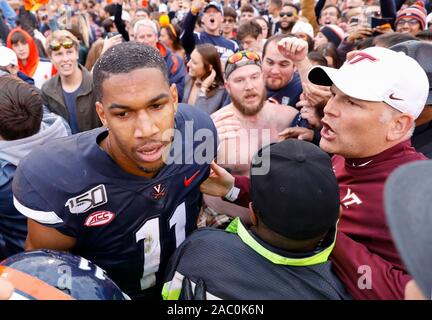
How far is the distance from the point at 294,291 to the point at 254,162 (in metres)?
0.55

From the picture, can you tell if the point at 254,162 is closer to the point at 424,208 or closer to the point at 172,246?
the point at 172,246

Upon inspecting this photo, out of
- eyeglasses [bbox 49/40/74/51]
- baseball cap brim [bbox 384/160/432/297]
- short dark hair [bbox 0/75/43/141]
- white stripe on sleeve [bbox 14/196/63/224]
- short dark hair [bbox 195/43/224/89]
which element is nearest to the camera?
baseball cap brim [bbox 384/160/432/297]

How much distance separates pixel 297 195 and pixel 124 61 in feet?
3.05

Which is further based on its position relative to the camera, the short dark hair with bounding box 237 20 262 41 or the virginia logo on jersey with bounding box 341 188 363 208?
the short dark hair with bounding box 237 20 262 41

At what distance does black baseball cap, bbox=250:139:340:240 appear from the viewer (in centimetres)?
132

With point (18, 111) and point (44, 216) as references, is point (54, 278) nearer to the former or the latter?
point (44, 216)

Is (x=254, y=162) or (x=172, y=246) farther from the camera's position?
(x=172, y=246)

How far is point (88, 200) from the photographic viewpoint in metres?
1.65

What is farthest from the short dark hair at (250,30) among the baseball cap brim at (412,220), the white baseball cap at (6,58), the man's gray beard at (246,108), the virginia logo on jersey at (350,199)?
the baseball cap brim at (412,220)

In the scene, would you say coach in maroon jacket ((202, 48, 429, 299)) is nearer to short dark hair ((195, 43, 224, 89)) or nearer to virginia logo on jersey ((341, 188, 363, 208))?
virginia logo on jersey ((341, 188, 363, 208))

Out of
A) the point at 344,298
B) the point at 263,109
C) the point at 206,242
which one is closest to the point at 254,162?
the point at 206,242

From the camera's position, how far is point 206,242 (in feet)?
4.88

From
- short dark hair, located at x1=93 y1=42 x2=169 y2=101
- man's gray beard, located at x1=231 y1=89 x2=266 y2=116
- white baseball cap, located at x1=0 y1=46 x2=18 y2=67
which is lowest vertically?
man's gray beard, located at x1=231 y1=89 x2=266 y2=116

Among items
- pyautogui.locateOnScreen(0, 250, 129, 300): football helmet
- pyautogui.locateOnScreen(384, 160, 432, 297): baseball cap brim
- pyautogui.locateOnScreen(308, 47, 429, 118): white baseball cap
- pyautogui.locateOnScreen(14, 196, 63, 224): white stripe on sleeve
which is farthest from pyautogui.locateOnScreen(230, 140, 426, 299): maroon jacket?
pyautogui.locateOnScreen(14, 196, 63, 224): white stripe on sleeve
